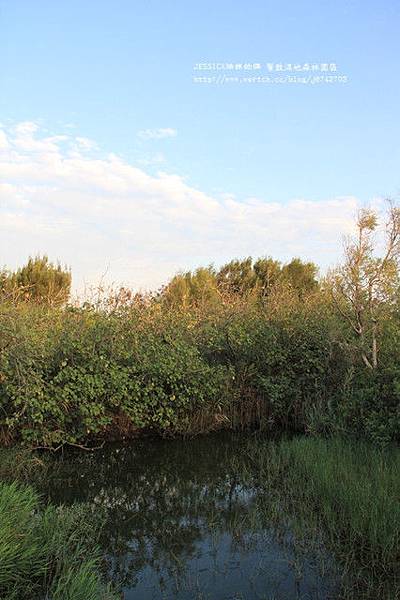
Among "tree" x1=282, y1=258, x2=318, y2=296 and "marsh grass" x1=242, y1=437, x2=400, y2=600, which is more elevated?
"tree" x1=282, y1=258, x2=318, y2=296

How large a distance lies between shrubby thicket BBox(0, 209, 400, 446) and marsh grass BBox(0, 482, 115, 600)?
10.5 ft

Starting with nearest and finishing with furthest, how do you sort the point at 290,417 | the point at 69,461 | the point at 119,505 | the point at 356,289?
the point at 119,505
the point at 69,461
the point at 356,289
the point at 290,417

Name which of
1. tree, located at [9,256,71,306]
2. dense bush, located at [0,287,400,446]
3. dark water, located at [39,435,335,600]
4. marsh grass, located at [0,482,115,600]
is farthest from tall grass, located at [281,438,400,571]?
tree, located at [9,256,71,306]

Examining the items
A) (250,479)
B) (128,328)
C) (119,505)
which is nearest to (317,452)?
(250,479)

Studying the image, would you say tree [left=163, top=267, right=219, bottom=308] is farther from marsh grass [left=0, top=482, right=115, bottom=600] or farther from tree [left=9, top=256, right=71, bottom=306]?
marsh grass [left=0, top=482, right=115, bottom=600]

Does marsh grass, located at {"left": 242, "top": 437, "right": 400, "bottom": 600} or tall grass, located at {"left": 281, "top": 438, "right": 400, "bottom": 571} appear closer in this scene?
marsh grass, located at {"left": 242, "top": 437, "right": 400, "bottom": 600}

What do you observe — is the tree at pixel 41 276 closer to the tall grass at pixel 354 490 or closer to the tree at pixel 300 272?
the tree at pixel 300 272

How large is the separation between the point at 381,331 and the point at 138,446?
4.32m

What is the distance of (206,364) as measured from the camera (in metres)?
9.95

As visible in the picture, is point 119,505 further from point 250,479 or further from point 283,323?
point 283,323

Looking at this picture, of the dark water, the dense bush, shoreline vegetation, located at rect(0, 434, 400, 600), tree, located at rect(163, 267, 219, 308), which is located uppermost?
tree, located at rect(163, 267, 219, 308)

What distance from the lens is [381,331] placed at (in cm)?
895

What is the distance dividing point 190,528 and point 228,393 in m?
4.58

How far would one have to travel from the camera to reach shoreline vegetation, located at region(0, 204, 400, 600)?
466 centimetres
